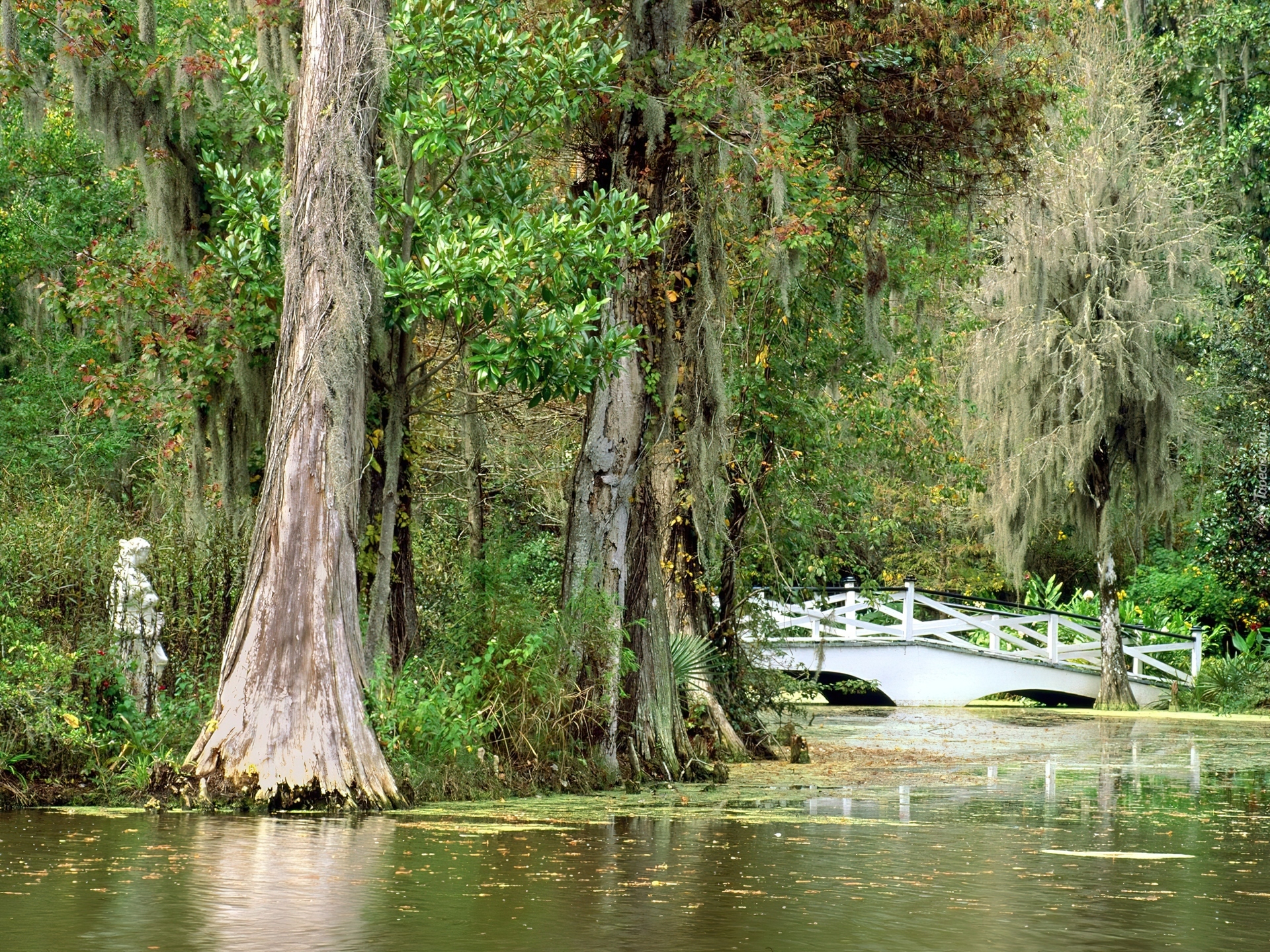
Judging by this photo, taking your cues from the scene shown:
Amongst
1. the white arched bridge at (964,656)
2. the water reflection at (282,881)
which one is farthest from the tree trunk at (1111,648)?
the water reflection at (282,881)

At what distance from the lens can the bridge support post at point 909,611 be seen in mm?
33562

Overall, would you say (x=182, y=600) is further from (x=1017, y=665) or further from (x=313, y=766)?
(x=1017, y=665)

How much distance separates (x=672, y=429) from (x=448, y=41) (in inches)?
192

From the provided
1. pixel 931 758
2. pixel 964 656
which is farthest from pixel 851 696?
pixel 931 758

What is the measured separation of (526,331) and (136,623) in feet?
12.0

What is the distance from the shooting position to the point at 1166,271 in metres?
29.8

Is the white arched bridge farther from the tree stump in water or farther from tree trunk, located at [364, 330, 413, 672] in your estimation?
tree trunk, located at [364, 330, 413, 672]

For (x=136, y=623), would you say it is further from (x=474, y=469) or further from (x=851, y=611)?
(x=851, y=611)

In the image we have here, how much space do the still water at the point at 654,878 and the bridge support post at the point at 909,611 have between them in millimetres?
19902

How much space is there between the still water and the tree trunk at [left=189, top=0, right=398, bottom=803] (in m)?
0.71

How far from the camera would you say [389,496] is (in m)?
13.3

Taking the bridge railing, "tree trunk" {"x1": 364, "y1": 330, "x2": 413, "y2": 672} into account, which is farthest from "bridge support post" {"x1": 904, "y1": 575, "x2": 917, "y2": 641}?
"tree trunk" {"x1": 364, "y1": 330, "x2": 413, "y2": 672}

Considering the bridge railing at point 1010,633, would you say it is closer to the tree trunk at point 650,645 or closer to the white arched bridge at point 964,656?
the white arched bridge at point 964,656

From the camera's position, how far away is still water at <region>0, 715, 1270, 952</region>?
274 inches
